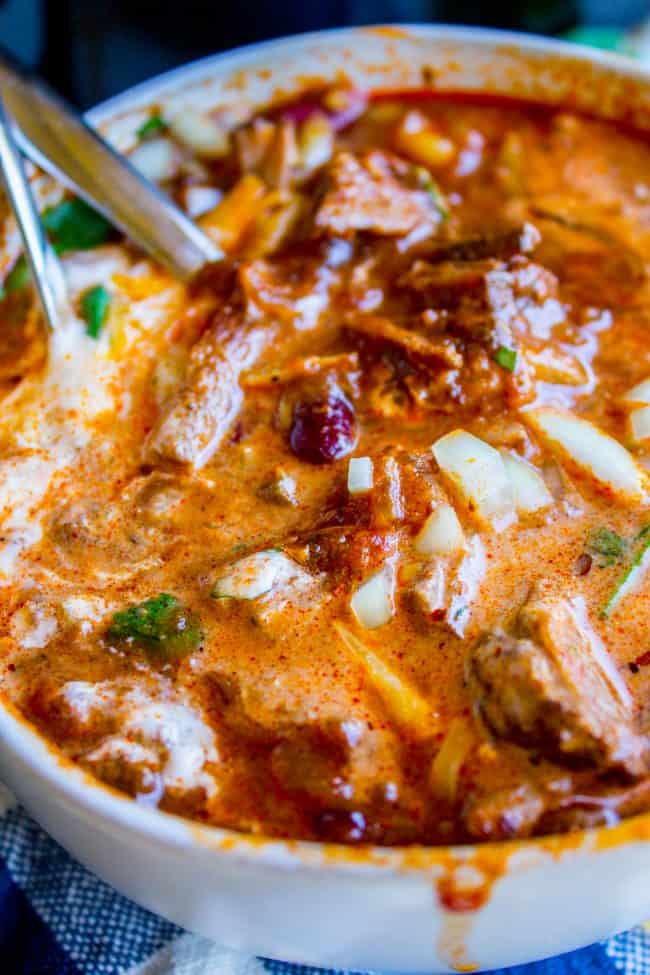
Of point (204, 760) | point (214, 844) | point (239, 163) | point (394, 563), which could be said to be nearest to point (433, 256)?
point (239, 163)

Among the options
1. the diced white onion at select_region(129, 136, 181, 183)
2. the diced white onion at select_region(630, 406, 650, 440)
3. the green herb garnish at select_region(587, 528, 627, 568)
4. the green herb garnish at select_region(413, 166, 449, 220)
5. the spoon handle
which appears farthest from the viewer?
the diced white onion at select_region(129, 136, 181, 183)

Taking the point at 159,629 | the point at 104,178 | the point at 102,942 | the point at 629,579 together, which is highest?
the point at 104,178

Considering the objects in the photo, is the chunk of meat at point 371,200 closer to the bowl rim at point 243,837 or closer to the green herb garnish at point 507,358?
the green herb garnish at point 507,358

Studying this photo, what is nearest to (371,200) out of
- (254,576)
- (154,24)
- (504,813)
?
(254,576)

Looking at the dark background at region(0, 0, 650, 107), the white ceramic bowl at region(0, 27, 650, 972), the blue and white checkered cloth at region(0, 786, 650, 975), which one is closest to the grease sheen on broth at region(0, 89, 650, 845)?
the white ceramic bowl at region(0, 27, 650, 972)

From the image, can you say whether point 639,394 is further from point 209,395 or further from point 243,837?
point 243,837

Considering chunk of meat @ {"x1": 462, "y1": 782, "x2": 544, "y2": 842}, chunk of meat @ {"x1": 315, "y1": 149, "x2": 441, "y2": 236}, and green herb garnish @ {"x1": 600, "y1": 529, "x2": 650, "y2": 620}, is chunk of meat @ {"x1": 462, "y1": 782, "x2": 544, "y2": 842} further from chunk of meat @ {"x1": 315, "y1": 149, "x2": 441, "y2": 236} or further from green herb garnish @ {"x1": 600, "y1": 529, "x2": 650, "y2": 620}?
chunk of meat @ {"x1": 315, "y1": 149, "x2": 441, "y2": 236}
